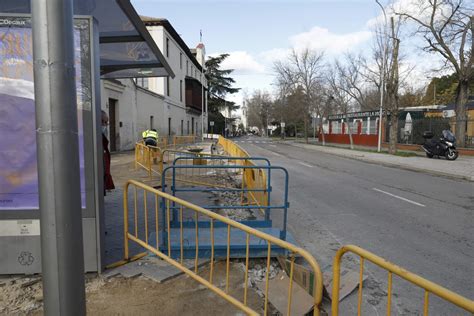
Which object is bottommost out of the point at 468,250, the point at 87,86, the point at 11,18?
the point at 468,250

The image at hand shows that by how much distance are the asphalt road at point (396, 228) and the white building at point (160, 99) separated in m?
13.1

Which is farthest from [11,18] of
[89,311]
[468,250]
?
[468,250]

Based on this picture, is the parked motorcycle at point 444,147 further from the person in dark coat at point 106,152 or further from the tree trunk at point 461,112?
the person in dark coat at point 106,152

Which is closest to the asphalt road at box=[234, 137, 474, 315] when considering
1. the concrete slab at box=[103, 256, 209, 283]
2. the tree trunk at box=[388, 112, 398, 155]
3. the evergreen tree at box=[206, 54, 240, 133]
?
the concrete slab at box=[103, 256, 209, 283]

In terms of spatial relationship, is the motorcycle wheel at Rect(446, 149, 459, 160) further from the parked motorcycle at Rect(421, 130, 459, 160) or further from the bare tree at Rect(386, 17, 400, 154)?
the bare tree at Rect(386, 17, 400, 154)

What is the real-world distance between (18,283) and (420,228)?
622 centimetres

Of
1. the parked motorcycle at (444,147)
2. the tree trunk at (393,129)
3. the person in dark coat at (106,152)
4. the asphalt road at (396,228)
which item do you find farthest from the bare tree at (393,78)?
the person in dark coat at (106,152)

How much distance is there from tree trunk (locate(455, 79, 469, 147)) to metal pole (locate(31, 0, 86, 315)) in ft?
81.8

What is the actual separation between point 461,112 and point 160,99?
24.1 m

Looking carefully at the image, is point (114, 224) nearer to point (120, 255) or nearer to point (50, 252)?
point (120, 255)

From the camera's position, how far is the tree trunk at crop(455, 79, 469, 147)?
22.2 m

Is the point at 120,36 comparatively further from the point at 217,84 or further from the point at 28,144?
the point at 217,84

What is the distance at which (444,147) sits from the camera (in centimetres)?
1867

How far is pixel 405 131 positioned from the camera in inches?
1054
